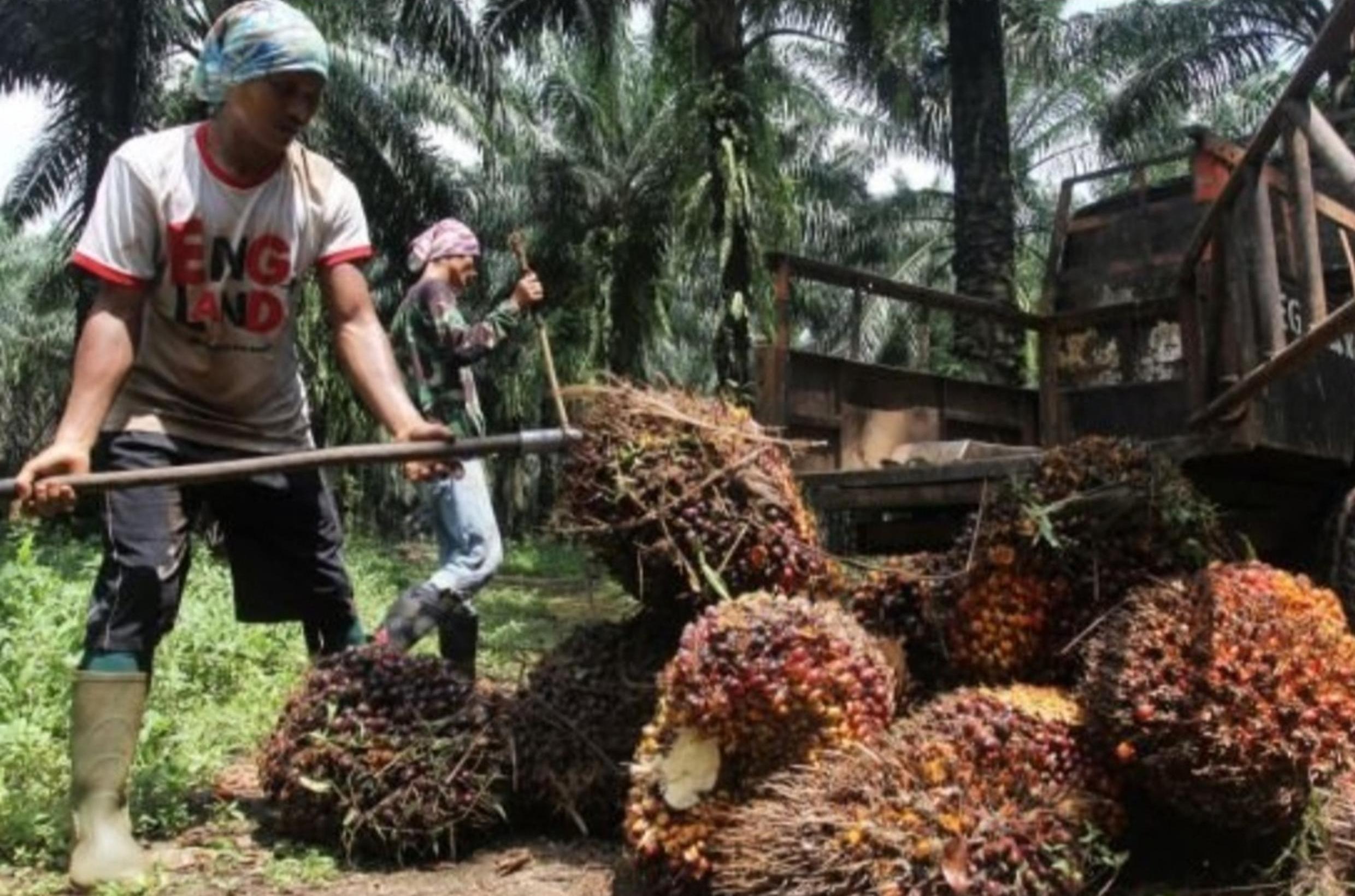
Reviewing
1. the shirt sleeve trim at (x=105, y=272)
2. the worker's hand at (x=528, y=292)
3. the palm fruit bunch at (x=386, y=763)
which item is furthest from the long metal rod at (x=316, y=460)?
the worker's hand at (x=528, y=292)

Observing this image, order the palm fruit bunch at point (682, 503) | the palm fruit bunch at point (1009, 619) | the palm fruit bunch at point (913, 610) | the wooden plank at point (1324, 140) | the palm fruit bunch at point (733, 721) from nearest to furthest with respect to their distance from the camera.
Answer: the palm fruit bunch at point (733, 721) < the wooden plank at point (1324, 140) < the palm fruit bunch at point (1009, 619) < the palm fruit bunch at point (682, 503) < the palm fruit bunch at point (913, 610)

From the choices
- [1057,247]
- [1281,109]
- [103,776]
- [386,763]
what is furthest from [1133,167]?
[103,776]

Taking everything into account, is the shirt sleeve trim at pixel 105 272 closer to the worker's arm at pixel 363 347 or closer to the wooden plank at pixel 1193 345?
the worker's arm at pixel 363 347

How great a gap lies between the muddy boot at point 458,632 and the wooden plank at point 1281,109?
2.66 metres

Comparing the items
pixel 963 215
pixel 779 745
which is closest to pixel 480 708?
pixel 779 745

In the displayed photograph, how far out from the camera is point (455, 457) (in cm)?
335

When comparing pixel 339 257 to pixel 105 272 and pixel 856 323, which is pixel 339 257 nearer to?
pixel 105 272

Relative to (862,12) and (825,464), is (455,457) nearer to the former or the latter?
(825,464)

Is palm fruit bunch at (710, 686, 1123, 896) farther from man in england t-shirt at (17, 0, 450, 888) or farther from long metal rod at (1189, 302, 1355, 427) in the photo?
man in england t-shirt at (17, 0, 450, 888)

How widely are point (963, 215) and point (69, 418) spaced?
1052 cm

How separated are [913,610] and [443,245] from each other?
2524 millimetres

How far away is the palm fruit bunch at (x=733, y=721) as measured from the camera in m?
2.85

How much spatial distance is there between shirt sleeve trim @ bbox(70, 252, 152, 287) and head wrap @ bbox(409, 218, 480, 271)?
1.98m

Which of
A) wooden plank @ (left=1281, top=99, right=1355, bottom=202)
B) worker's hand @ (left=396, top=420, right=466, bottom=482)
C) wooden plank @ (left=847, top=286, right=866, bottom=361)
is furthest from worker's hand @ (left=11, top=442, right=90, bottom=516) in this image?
wooden plank @ (left=847, top=286, right=866, bottom=361)
